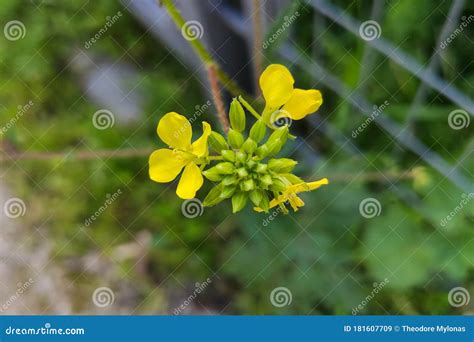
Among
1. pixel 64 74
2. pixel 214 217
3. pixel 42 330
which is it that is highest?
pixel 64 74

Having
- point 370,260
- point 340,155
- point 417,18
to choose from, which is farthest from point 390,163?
point 417,18

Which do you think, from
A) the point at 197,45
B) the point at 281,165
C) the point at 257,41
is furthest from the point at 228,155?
the point at 257,41

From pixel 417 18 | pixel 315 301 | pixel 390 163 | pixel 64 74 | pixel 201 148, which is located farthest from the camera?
pixel 64 74

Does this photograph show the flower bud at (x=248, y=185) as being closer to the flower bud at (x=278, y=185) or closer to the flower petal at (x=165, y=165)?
the flower bud at (x=278, y=185)

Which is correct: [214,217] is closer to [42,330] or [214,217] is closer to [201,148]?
[42,330]

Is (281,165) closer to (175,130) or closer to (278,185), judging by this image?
(278,185)

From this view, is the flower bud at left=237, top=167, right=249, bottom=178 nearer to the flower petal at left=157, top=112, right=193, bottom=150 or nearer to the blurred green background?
the flower petal at left=157, top=112, right=193, bottom=150

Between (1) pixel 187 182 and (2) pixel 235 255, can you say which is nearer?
(1) pixel 187 182
